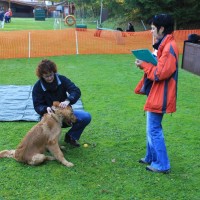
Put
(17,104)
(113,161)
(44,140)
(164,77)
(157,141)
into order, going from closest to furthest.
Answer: (164,77) → (157,141) → (44,140) → (113,161) → (17,104)

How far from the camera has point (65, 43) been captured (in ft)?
58.8

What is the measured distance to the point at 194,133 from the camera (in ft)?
20.2

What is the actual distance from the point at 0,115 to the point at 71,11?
64.5 m

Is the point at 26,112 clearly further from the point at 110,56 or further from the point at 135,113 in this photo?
the point at 110,56

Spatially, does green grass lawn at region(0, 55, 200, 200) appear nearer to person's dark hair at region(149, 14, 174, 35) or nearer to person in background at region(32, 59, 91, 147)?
person in background at region(32, 59, 91, 147)

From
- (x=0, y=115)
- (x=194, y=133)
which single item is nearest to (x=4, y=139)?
(x=0, y=115)

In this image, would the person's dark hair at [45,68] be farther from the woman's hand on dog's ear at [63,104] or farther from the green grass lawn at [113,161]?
the green grass lawn at [113,161]

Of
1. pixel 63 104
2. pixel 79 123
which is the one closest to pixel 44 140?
pixel 63 104

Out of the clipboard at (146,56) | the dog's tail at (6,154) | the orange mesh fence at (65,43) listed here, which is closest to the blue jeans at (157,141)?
the clipboard at (146,56)

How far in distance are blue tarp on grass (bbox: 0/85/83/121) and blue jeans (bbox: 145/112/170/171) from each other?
2917 mm

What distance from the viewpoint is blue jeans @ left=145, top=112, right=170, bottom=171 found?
14.2 ft

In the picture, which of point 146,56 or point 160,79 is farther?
point 146,56

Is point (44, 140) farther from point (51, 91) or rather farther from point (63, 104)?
point (51, 91)

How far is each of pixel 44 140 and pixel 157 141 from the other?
1.50 m
